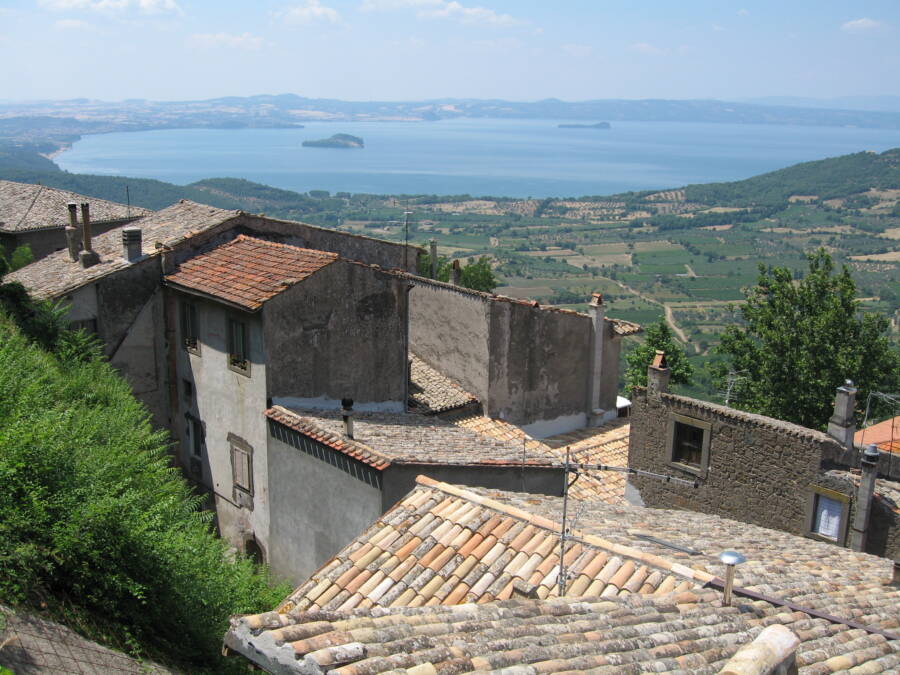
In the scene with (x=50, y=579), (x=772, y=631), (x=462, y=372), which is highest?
(x=772, y=631)

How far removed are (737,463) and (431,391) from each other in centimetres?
858

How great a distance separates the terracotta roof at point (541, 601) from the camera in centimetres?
548

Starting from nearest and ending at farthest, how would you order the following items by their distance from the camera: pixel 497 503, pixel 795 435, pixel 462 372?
pixel 497 503 → pixel 795 435 → pixel 462 372

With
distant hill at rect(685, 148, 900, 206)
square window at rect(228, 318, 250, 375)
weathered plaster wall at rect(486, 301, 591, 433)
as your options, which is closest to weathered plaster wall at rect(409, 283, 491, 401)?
weathered plaster wall at rect(486, 301, 591, 433)

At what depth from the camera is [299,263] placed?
16.7 m

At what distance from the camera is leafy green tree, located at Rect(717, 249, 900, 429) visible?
28156mm

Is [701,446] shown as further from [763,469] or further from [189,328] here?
[189,328]

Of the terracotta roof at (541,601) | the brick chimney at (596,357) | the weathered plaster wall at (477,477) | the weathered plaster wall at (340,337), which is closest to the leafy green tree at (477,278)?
the brick chimney at (596,357)

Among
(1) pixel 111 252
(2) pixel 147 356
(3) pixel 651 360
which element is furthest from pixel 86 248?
(3) pixel 651 360

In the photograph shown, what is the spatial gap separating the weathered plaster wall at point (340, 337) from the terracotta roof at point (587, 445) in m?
3.17

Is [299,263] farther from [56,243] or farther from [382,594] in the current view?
[56,243]

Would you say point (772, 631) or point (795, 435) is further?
point (795, 435)

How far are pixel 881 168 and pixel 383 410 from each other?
644 feet

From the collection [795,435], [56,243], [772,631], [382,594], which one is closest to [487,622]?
[772,631]
